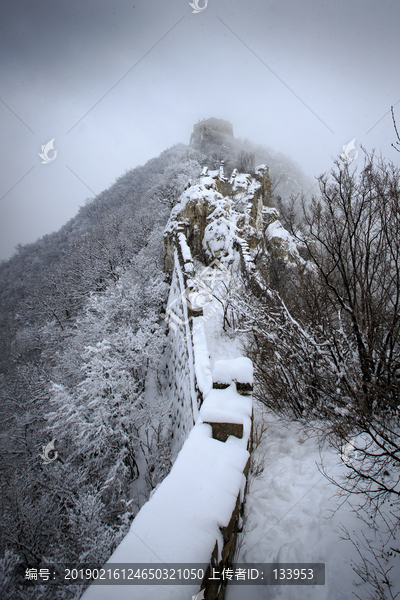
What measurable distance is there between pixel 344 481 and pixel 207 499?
1.69 meters

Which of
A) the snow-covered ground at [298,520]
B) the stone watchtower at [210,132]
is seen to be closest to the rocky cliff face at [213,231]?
the snow-covered ground at [298,520]

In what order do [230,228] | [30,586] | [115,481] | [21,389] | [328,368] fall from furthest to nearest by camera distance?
[21,389]
[230,228]
[115,481]
[30,586]
[328,368]

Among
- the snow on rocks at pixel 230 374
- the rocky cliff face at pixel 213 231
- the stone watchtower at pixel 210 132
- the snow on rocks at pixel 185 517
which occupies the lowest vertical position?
the snow on rocks at pixel 185 517

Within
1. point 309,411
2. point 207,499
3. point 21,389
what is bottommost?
point 21,389

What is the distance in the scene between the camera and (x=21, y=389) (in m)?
13.1

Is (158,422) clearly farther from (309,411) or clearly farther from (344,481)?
(344,481)

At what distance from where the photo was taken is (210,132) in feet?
142

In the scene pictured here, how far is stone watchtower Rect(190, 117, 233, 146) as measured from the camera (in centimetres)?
4281

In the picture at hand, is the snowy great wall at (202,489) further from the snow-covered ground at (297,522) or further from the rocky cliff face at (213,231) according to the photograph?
the rocky cliff face at (213,231)

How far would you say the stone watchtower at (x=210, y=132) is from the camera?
4281 centimetres

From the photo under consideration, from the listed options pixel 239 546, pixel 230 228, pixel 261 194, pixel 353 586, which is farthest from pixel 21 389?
pixel 261 194
